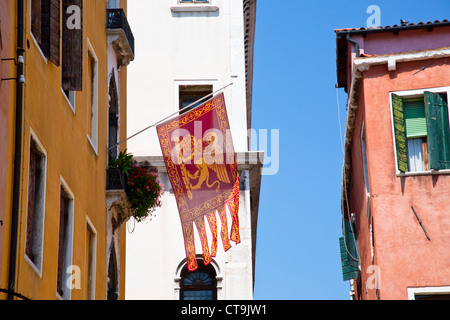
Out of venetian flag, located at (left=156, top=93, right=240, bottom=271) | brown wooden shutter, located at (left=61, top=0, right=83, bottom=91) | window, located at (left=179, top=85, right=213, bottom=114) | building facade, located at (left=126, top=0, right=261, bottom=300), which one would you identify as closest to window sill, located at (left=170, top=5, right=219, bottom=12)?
building facade, located at (left=126, top=0, right=261, bottom=300)

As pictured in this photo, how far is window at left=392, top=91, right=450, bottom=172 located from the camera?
20.8 meters

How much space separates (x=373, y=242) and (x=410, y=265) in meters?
1.26

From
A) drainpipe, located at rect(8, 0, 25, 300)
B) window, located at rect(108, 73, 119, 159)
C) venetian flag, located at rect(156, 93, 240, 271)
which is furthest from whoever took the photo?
window, located at rect(108, 73, 119, 159)

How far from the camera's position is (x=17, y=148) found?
41.5 ft

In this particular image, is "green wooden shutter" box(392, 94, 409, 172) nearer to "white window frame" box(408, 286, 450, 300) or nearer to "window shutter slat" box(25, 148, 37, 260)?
"white window frame" box(408, 286, 450, 300)

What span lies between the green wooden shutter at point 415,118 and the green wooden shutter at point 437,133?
28 cm

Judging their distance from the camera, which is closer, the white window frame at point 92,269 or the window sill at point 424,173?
the white window frame at point 92,269

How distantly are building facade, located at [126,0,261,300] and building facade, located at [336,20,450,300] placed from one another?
5.74m

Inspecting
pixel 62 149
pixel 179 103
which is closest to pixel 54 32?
pixel 62 149

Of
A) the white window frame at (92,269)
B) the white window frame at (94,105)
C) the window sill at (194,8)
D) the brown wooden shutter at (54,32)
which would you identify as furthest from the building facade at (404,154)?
the brown wooden shutter at (54,32)

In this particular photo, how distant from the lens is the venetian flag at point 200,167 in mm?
18297

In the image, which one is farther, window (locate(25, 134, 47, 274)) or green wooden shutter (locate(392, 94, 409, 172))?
green wooden shutter (locate(392, 94, 409, 172))

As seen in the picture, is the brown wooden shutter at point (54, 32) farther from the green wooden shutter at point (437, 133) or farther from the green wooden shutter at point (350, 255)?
the green wooden shutter at point (350, 255)
